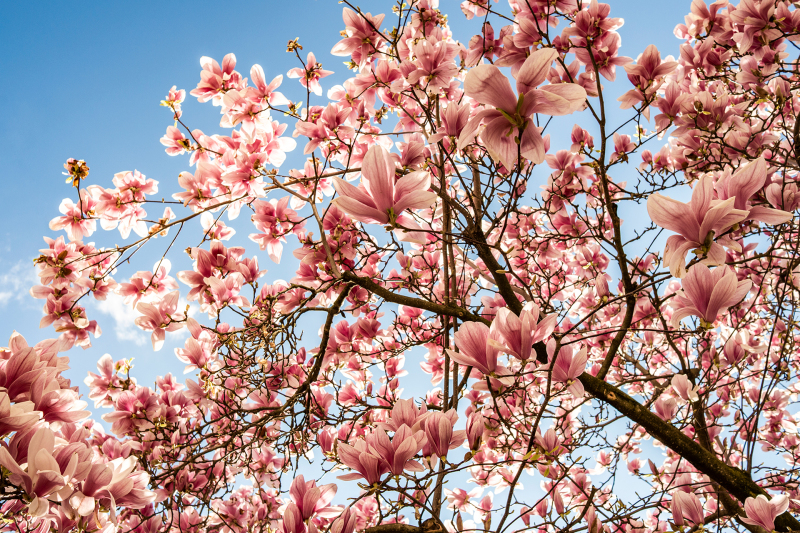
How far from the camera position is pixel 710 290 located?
101 centimetres

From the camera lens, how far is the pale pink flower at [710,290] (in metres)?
0.98

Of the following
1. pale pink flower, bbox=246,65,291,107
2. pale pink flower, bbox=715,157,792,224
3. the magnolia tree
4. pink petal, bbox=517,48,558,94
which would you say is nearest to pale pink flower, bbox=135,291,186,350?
the magnolia tree

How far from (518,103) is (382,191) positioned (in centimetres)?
35

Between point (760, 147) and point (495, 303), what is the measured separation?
5.63ft

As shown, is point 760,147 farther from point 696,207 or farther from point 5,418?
point 5,418

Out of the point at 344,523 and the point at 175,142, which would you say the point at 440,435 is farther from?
the point at 175,142

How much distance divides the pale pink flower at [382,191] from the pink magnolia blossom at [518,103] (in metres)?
0.13

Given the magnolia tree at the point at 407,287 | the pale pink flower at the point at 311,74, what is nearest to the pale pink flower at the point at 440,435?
the magnolia tree at the point at 407,287

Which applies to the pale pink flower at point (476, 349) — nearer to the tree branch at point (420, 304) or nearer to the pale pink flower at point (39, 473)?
the tree branch at point (420, 304)

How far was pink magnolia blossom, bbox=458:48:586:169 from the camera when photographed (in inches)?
32.8

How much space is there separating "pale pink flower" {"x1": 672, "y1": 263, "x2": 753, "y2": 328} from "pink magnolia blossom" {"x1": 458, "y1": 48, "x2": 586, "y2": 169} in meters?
0.47

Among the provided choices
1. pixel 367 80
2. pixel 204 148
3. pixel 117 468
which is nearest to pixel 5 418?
pixel 117 468

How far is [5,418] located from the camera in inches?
37.7

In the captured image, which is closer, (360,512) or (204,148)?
(204,148)
